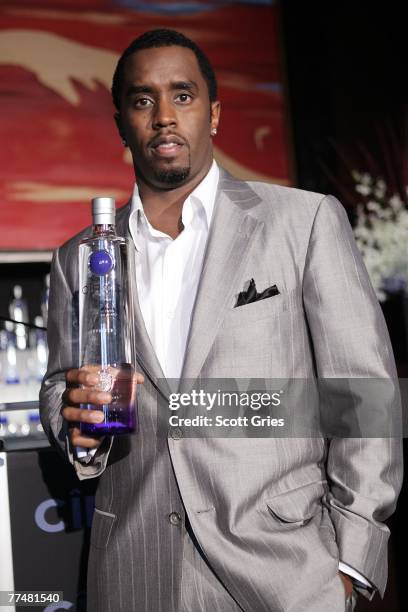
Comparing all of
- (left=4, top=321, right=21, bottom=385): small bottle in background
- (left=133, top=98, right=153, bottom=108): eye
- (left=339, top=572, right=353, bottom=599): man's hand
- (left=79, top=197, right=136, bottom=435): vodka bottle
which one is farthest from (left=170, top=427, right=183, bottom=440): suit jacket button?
(left=4, top=321, right=21, bottom=385): small bottle in background

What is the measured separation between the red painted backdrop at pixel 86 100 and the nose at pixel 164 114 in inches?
86.6

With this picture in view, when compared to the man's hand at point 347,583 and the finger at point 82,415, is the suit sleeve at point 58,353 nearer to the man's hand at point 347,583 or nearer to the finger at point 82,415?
the finger at point 82,415

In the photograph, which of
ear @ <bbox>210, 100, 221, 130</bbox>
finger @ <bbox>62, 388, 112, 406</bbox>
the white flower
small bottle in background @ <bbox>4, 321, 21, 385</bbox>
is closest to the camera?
finger @ <bbox>62, 388, 112, 406</bbox>

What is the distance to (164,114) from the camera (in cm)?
154

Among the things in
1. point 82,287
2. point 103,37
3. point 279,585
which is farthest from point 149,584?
point 103,37

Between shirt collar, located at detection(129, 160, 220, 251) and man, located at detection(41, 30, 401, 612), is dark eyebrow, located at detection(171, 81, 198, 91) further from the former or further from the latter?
shirt collar, located at detection(129, 160, 220, 251)

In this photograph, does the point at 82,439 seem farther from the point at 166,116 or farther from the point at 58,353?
the point at 166,116

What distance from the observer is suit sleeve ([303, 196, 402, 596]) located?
52.5 inches

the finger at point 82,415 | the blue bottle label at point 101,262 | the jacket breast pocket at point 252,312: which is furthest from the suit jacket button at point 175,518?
the blue bottle label at point 101,262

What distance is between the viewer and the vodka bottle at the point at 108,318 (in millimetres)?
1309

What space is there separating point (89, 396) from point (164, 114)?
1.95ft

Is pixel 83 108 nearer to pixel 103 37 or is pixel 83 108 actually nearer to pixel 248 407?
pixel 103 37

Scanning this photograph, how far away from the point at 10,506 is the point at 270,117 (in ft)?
8.88

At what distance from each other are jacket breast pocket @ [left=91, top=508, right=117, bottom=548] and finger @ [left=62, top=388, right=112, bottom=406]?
0.97 feet
